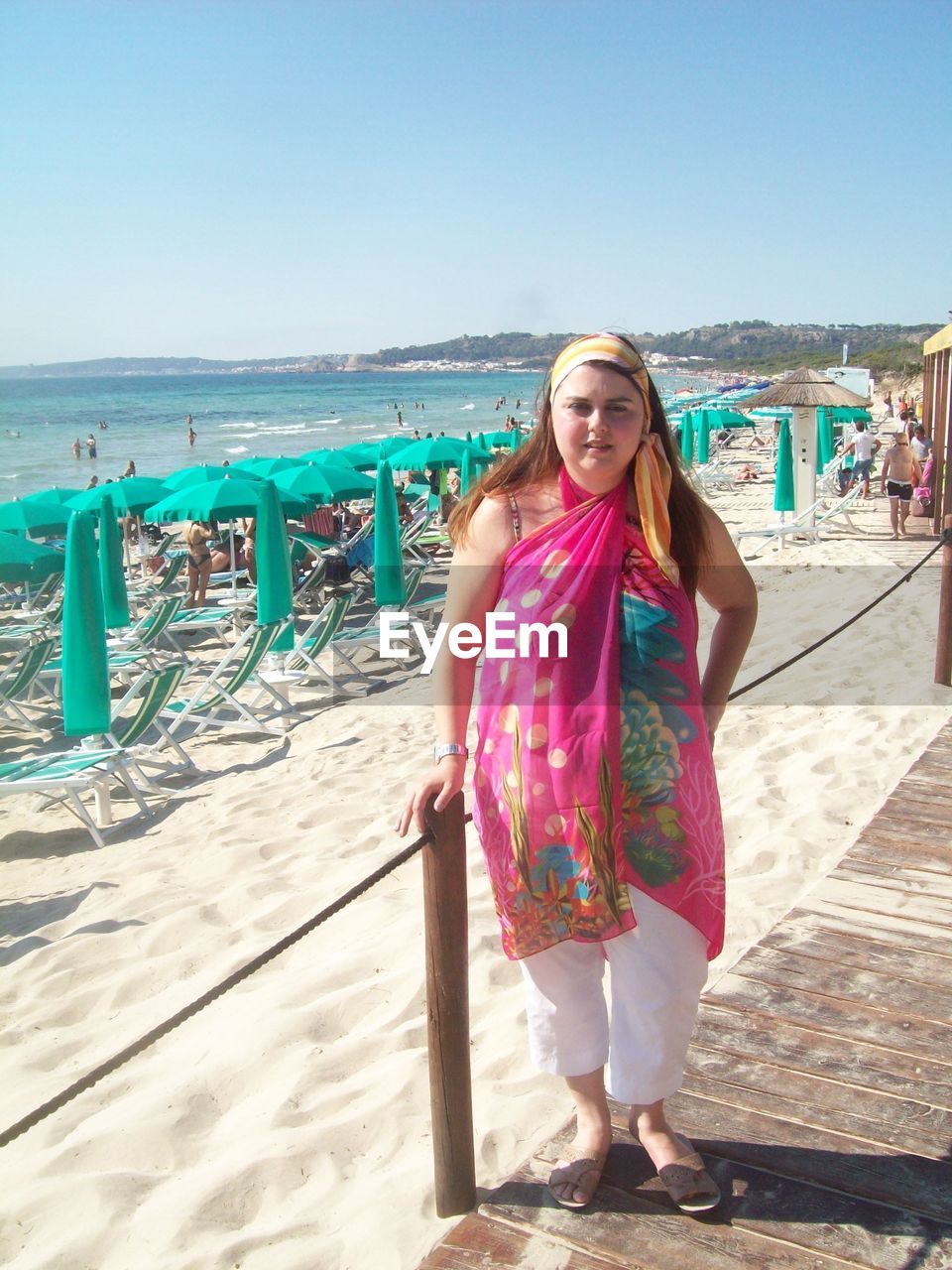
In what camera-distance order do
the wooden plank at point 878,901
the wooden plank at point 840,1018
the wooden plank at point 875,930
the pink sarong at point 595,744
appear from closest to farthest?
the pink sarong at point 595,744 < the wooden plank at point 840,1018 < the wooden plank at point 875,930 < the wooden plank at point 878,901

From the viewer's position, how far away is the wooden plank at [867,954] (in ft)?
8.30

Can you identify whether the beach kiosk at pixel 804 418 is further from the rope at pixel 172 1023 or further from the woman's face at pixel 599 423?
the rope at pixel 172 1023

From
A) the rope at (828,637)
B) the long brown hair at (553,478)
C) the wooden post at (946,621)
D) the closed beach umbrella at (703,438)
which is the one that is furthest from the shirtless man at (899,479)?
the closed beach umbrella at (703,438)

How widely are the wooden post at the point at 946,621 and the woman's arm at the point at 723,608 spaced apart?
335 centimetres

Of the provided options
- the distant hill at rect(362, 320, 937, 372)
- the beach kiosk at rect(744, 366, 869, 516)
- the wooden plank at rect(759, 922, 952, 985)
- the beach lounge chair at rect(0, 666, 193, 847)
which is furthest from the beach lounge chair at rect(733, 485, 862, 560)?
the distant hill at rect(362, 320, 937, 372)

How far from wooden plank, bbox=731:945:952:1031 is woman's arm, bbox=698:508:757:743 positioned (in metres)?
1.03

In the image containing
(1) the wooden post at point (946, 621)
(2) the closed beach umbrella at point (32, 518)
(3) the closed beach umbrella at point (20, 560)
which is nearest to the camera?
(1) the wooden post at point (946, 621)

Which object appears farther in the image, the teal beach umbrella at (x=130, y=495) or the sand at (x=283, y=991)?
the teal beach umbrella at (x=130, y=495)

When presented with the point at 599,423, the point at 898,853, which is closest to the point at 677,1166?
the point at 599,423

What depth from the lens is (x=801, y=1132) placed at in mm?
1949

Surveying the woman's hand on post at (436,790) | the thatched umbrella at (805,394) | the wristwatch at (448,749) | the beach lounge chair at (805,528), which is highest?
the thatched umbrella at (805,394)

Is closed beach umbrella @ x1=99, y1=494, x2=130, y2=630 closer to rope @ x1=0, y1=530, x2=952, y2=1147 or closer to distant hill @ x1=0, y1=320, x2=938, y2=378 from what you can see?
rope @ x1=0, y1=530, x2=952, y2=1147

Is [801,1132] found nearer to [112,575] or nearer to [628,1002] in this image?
[628,1002]

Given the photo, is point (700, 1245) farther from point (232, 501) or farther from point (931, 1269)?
point (232, 501)
